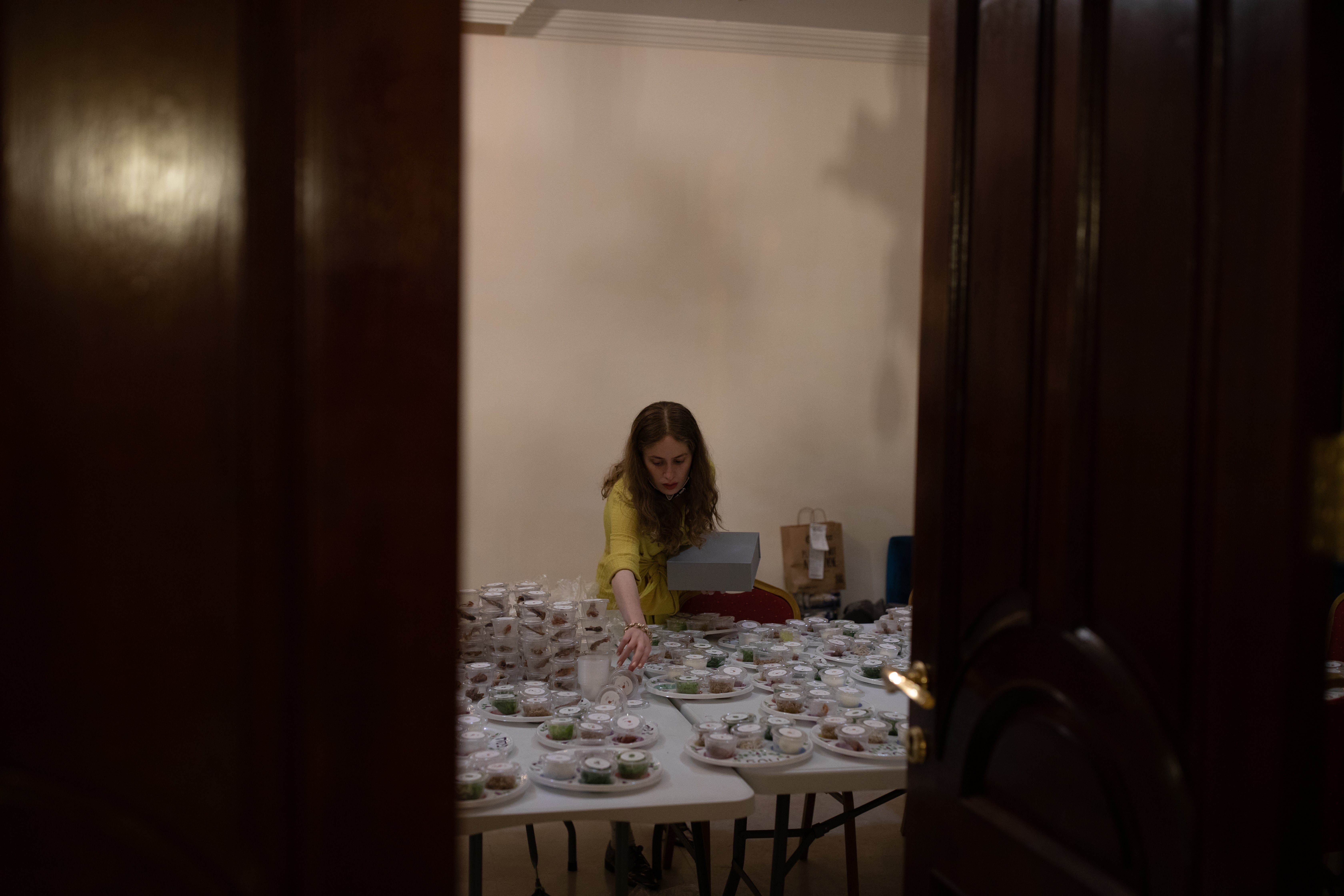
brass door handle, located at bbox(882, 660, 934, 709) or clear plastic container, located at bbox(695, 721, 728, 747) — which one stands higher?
brass door handle, located at bbox(882, 660, 934, 709)

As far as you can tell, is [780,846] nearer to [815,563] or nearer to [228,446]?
[228,446]

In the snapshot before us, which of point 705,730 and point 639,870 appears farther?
point 639,870

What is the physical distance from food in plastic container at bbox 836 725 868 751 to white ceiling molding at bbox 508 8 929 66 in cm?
403

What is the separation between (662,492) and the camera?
3094 millimetres

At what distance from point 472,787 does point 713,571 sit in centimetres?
124

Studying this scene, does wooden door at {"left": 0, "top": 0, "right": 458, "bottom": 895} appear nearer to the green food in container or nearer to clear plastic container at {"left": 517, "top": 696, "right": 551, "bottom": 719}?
the green food in container

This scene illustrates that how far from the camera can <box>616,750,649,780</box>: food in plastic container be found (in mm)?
1824

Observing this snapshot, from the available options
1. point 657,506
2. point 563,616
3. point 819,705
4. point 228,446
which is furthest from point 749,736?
point 228,446

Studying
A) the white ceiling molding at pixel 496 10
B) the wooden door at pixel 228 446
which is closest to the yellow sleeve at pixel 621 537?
the wooden door at pixel 228 446

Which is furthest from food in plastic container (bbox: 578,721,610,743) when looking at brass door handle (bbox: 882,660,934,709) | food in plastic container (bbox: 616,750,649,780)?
brass door handle (bbox: 882,660,934,709)

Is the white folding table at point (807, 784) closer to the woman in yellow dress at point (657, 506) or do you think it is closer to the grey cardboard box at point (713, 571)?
the grey cardboard box at point (713, 571)

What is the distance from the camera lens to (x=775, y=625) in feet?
10.5

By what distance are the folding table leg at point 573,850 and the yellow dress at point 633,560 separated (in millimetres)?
731

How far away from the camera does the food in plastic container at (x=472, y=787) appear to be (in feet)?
5.67
